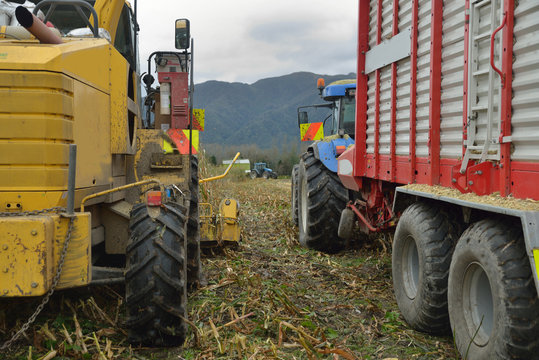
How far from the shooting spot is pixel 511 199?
2.64 m

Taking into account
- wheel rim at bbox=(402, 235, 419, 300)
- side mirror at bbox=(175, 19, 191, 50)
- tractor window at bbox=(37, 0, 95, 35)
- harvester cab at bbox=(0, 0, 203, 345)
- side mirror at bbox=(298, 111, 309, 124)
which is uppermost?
tractor window at bbox=(37, 0, 95, 35)

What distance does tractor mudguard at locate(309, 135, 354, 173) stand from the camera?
6479 mm

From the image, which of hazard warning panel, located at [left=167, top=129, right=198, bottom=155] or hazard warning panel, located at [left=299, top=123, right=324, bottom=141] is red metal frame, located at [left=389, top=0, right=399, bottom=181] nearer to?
hazard warning panel, located at [left=167, top=129, right=198, bottom=155]

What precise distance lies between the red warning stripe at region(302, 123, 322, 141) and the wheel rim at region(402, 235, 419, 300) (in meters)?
5.26

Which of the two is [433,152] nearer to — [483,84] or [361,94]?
[483,84]

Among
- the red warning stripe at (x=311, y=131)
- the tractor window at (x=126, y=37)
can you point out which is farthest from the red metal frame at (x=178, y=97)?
the red warning stripe at (x=311, y=131)

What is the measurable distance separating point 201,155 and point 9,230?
8035 mm

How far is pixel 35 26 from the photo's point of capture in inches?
116

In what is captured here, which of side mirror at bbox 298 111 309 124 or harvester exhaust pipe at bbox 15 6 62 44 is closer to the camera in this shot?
harvester exhaust pipe at bbox 15 6 62 44

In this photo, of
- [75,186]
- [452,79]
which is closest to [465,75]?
[452,79]

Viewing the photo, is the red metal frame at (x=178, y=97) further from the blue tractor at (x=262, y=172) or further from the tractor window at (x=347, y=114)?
the blue tractor at (x=262, y=172)

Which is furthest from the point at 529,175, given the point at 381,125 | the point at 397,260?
the point at 381,125

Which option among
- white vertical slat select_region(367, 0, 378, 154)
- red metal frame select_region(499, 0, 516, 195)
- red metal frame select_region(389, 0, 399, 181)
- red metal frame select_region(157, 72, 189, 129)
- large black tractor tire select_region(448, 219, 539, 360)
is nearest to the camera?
large black tractor tire select_region(448, 219, 539, 360)

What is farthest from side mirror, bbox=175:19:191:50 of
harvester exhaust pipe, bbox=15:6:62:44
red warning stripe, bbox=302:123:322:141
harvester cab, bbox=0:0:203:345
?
red warning stripe, bbox=302:123:322:141
